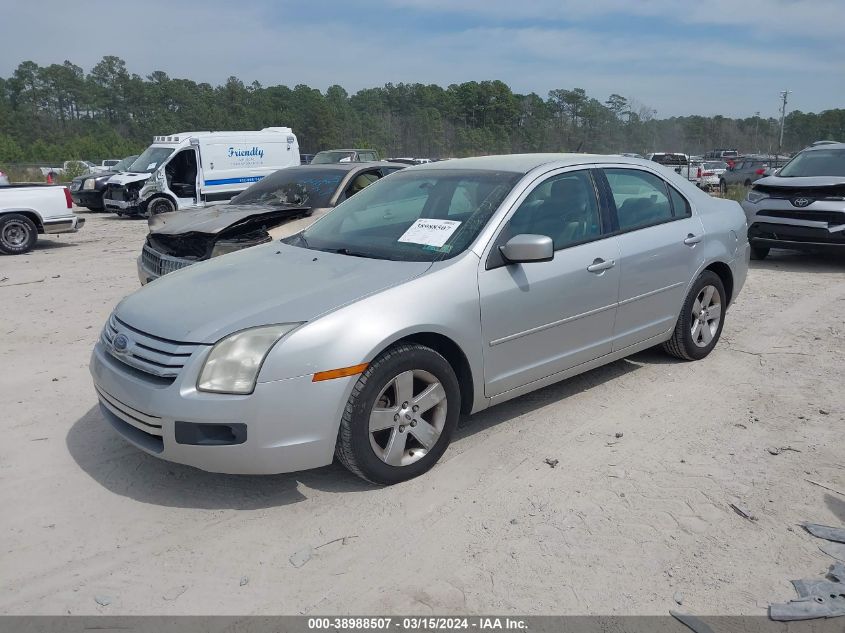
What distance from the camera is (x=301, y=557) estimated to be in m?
3.16

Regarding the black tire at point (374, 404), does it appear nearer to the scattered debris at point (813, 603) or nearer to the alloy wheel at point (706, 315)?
the scattered debris at point (813, 603)

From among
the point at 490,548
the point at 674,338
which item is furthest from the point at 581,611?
the point at 674,338

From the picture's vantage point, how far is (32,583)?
299 centimetres

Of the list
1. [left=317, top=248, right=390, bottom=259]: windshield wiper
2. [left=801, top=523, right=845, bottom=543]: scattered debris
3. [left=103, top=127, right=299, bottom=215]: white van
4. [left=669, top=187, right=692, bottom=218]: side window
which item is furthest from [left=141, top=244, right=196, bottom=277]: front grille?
[left=103, top=127, right=299, bottom=215]: white van

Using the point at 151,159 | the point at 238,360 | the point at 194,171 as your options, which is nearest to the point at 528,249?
the point at 238,360

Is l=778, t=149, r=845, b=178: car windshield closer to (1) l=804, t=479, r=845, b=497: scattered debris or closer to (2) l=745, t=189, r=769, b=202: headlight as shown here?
(2) l=745, t=189, r=769, b=202: headlight

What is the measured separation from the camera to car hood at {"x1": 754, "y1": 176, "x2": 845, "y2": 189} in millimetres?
9695

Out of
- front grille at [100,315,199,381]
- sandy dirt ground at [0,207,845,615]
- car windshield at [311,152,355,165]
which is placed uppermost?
car windshield at [311,152,355,165]

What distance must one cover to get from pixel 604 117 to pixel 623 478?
40.2 meters

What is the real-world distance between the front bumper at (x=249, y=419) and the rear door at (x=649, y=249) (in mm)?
2317

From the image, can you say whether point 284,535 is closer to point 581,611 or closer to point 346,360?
point 346,360

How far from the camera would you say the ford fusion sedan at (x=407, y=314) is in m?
3.37

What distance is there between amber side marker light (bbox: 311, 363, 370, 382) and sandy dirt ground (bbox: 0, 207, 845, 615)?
69 centimetres

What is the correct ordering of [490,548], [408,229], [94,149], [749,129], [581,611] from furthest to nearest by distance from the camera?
[749,129]
[94,149]
[408,229]
[490,548]
[581,611]
